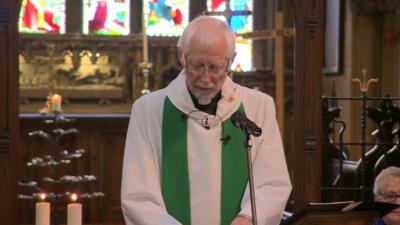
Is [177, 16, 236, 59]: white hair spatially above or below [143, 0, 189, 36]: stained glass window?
below

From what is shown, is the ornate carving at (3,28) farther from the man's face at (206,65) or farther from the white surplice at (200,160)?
the man's face at (206,65)

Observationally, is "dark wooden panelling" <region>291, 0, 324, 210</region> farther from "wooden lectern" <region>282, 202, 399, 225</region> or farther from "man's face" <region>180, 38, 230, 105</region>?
"man's face" <region>180, 38, 230, 105</region>

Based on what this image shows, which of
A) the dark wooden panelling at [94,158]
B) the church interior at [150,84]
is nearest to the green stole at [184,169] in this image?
Answer: the church interior at [150,84]

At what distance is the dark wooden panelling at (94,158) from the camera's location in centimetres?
691

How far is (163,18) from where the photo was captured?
9.38m

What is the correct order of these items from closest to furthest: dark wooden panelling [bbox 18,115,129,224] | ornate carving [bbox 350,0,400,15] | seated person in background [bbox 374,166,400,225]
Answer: seated person in background [bbox 374,166,400,225], dark wooden panelling [bbox 18,115,129,224], ornate carving [bbox 350,0,400,15]

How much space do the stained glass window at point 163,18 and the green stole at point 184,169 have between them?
23.1ft

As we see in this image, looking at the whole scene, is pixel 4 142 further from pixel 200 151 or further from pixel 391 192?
pixel 200 151

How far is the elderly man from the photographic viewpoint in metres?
2.14

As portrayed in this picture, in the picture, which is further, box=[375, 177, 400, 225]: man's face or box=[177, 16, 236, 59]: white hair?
box=[375, 177, 400, 225]: man's face

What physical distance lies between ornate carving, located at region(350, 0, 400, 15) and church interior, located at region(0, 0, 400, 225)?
1 cm

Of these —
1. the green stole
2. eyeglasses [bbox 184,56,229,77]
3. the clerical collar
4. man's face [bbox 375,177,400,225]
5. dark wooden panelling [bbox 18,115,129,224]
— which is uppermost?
eyeglasses [bbox 184,56,229,77]

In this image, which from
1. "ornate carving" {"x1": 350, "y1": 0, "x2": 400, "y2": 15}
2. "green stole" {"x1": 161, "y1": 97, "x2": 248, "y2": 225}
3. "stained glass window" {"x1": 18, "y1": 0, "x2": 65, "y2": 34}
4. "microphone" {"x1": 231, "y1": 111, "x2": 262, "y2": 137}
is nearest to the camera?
"microphone" {"x1": 231, "y1": 111, "x2": 262, "y2": 137}

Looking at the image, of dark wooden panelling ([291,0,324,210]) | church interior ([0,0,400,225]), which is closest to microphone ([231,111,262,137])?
church interior ([0,0,400,225])
